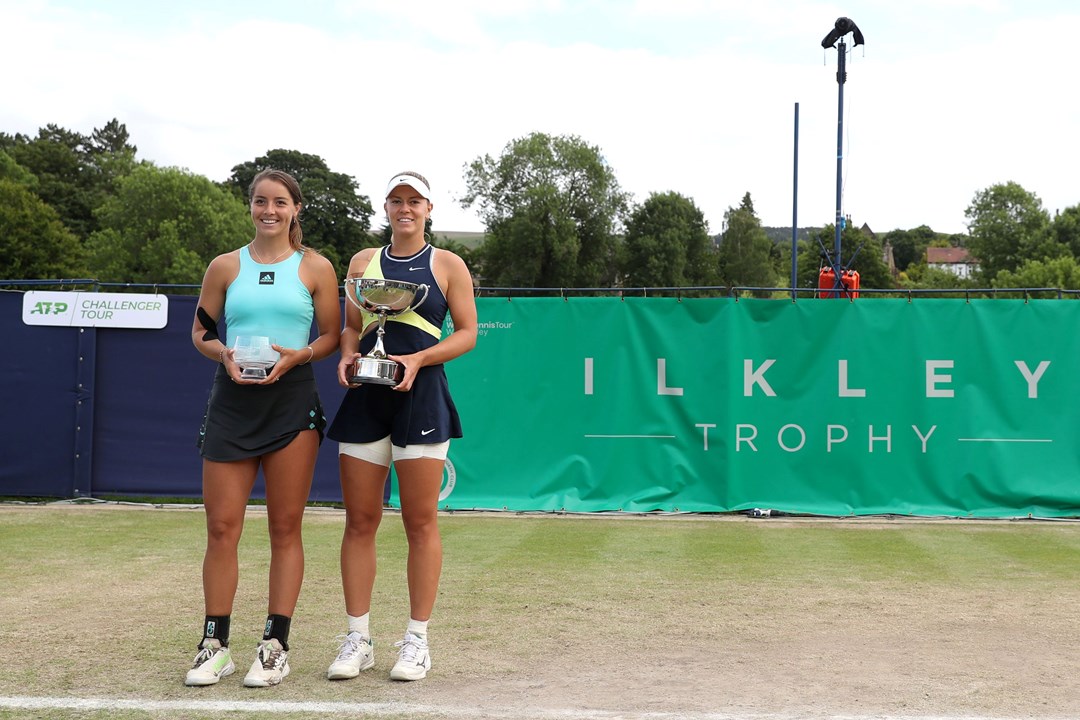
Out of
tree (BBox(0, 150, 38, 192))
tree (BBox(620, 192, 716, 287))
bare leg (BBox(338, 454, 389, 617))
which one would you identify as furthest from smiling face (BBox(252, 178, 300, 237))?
tree (BBox(620, 192, 716, 287))

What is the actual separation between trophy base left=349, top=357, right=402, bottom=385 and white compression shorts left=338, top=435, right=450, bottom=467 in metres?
0.31

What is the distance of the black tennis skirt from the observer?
4.43 m

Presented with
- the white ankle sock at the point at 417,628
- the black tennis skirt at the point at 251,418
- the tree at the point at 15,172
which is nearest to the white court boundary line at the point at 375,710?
the white ankle sock at the point at 417,628

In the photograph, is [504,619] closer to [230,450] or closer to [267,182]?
[230,450]

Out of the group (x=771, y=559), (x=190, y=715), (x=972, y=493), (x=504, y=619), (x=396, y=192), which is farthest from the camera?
(x=972, y=493)

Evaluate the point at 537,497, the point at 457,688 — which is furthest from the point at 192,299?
the point at 457,688

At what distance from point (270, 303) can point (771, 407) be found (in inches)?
265

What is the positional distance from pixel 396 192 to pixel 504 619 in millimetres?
2272

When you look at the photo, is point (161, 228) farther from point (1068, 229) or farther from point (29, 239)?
point (1068, 229)

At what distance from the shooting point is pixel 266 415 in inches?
176

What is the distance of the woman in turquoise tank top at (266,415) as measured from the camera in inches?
175

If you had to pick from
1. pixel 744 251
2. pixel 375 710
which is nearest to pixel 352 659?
pixel 375 710

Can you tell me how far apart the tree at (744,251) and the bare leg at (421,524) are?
8680 centimetres

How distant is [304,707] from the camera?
13.1 feet
